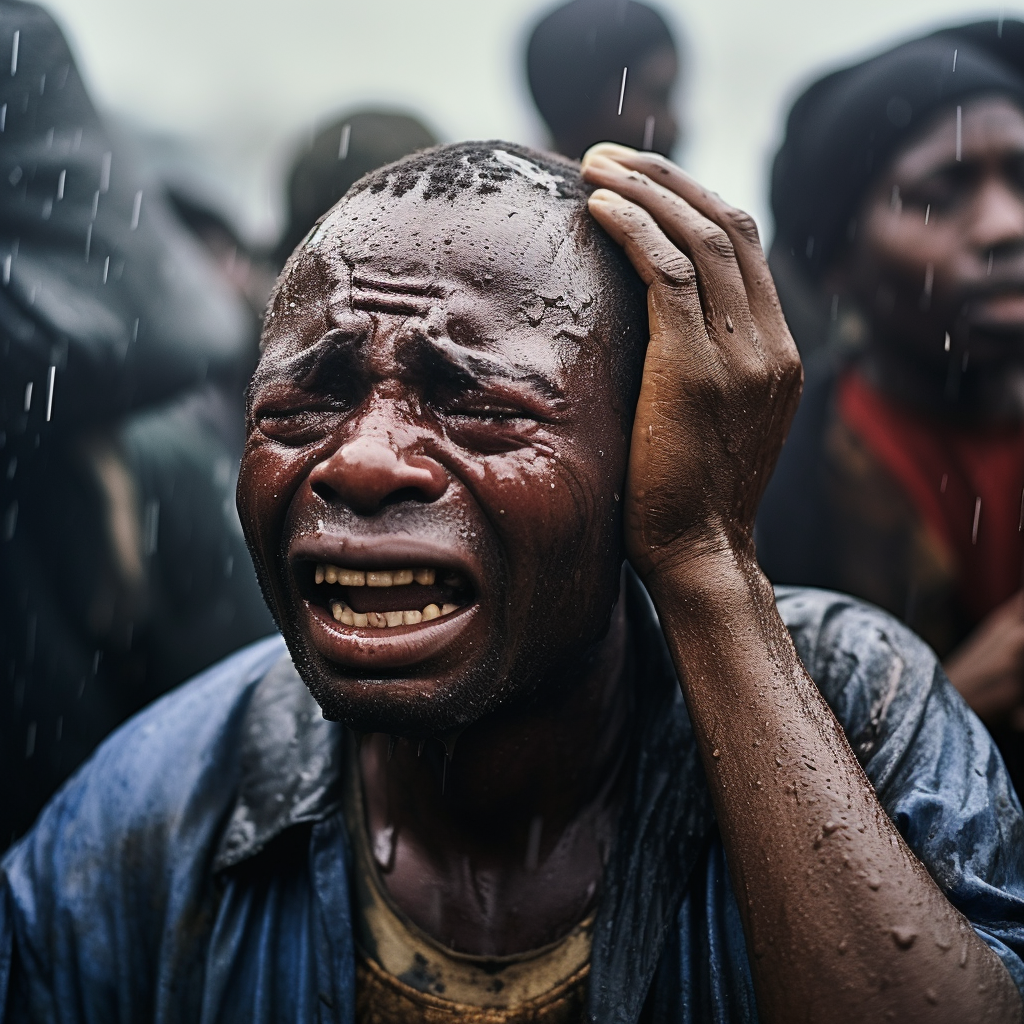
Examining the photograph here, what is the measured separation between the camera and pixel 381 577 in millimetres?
1825

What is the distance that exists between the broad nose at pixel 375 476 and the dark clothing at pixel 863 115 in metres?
2.80

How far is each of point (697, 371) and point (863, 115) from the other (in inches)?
104

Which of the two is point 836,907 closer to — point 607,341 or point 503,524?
point 503,524

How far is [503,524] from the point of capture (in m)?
1.84

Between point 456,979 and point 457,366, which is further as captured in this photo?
point 456,979

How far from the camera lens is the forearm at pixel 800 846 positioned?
1.72 metres

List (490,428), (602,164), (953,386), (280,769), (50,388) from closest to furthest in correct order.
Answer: (490,428), (602,164), (280,769), (50,388), (953,386)

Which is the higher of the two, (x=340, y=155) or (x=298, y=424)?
(x=340, y=155)

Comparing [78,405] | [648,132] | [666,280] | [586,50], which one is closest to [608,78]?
[586,50]

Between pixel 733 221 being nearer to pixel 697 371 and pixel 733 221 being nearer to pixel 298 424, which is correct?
pixel 697 371

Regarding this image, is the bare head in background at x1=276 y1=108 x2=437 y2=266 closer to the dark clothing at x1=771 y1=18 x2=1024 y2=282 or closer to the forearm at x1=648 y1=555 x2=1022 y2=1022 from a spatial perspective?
the dark clothing at x1=771 y1=18 x2=1024 y2=282

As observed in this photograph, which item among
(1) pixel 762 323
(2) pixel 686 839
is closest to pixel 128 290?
(1) pixel 762 323

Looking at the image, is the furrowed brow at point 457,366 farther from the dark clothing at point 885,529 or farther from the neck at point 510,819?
the dark clothing at point 885,529

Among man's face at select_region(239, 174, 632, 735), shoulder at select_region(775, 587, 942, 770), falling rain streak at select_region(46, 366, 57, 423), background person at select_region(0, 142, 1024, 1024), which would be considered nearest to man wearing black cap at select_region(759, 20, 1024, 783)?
shoulder at select_region(775, 587, 942, 770)
